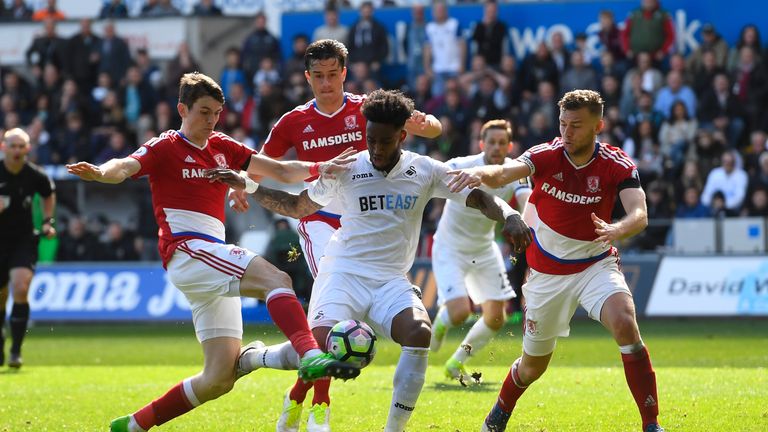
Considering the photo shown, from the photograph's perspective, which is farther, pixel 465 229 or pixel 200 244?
pixel 465 229

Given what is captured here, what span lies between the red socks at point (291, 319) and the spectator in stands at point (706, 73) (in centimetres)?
1537

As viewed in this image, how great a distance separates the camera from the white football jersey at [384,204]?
8.69 m

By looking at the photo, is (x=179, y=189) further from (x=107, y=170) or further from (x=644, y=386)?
(x=644, y=386)

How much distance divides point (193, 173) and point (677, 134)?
1452 cm

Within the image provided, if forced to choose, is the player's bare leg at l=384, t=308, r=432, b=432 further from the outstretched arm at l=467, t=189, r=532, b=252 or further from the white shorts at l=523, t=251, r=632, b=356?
the white shorts at l=523, t=251, r=632, b=356

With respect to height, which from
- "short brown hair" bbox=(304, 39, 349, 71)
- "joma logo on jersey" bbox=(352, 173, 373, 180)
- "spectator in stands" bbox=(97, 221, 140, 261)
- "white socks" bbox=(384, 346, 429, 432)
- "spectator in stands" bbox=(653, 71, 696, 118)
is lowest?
"spectator in stands" bbox=(97, 221, 140, 261)

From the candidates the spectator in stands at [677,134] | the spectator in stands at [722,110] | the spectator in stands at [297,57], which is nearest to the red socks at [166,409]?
the spectator in stands at [677,134]

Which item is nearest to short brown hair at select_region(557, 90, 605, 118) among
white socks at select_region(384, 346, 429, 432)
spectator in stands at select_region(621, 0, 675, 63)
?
white socks at select_region(384, 346, 429, 432)

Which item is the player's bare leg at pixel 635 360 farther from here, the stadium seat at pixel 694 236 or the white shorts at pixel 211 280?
the stadium seat at pixel 694 236

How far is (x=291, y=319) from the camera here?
8414mm

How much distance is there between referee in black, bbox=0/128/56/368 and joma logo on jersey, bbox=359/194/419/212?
7.58 metres

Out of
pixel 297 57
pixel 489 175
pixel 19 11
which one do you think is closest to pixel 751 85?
Answer: pixel 297 57

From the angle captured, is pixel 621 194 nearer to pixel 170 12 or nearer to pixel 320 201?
pixel 320 201

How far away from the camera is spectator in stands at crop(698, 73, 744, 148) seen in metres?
22.0
